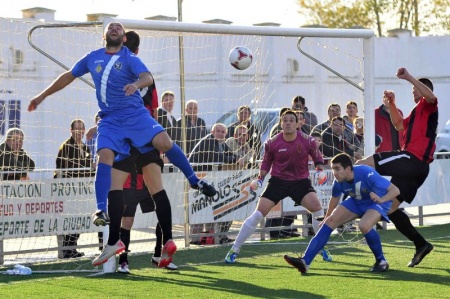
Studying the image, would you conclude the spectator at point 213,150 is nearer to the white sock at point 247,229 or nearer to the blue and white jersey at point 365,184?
the white sock at point 247,229

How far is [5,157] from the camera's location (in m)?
13.6

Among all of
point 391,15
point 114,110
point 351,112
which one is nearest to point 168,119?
point 351,112

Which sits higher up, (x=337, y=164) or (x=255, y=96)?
(x=255, y=96)

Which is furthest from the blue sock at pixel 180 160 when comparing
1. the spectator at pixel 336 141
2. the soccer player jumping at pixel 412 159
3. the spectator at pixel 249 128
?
the spectator at pixel 336 141

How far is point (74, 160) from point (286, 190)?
286 cm

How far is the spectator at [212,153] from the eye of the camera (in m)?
15.5

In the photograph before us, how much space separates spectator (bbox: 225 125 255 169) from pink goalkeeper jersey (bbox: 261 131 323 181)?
2746mm

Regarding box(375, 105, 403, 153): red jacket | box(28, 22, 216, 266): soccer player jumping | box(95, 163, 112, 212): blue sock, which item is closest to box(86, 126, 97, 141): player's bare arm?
box(28, 22, 216, 266): soccer player jumping

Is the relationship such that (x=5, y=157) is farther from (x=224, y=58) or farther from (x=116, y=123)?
(x=224, y=58)

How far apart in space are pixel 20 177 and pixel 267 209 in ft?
9.74

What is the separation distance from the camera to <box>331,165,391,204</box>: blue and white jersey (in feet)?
38.0

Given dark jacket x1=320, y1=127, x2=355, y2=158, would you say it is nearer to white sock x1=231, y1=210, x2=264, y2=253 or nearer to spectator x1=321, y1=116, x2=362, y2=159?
spectator x1=321, y1=116, x2=362, y2=159

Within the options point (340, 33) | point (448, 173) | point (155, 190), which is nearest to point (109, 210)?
point (155, 190)

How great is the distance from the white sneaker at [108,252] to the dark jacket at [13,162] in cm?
283
